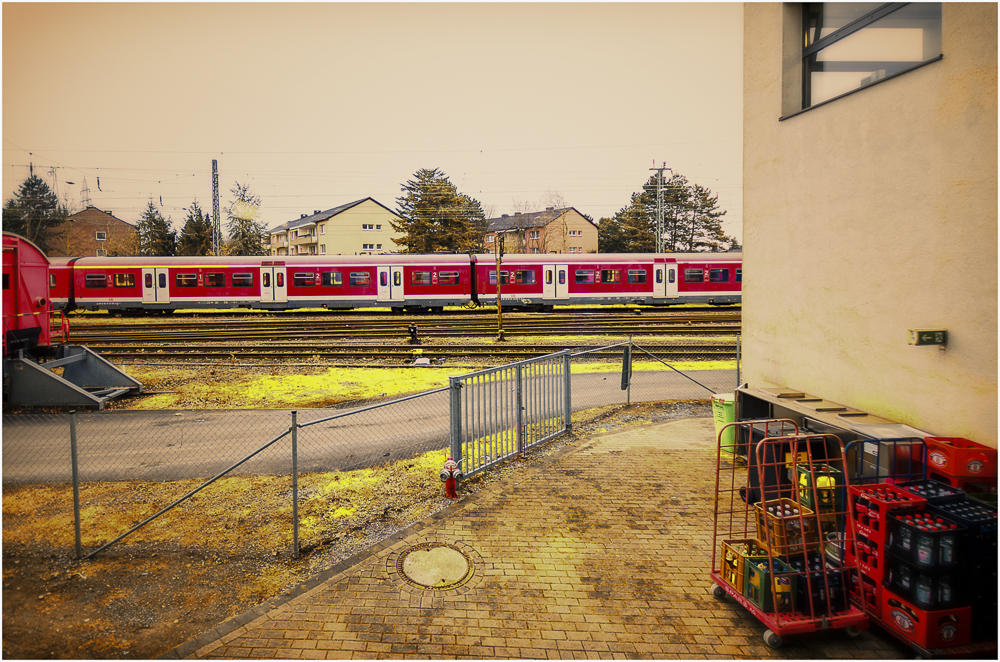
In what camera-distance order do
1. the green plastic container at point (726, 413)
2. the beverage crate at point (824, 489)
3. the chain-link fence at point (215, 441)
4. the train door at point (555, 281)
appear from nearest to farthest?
the beverage crate at point (824, 489), the chain-link fence at point (215, 441), the green plastic container at point (726, 413), the train door at point (555, 281)

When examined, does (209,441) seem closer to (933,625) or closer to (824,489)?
(824,489)

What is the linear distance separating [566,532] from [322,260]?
2588 centimetres

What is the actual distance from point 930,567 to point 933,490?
969mm

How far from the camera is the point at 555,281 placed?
29.8m

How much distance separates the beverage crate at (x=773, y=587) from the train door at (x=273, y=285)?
28.7 metres

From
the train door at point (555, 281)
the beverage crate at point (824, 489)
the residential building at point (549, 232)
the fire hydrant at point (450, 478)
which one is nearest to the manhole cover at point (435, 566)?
the fire hydrant at point (450, 478)

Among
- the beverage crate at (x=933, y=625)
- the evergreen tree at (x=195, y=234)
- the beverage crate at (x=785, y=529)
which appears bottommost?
the beverage crate at (x=933, y=625)

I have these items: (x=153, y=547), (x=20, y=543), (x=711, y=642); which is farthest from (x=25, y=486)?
(x=711, y=642)

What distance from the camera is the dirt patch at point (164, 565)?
4508mm

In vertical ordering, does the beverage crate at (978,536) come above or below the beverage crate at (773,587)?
above

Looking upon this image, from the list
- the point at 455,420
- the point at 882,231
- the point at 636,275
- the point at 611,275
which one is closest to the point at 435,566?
the point at 455,420

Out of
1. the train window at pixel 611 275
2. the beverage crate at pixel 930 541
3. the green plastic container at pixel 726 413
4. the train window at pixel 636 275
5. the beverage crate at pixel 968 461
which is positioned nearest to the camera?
the beverage crate at pixel 930 541

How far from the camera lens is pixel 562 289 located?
1179 inches

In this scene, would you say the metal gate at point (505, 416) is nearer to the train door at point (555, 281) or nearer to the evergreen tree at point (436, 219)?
the train door at point (555, 281)
